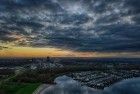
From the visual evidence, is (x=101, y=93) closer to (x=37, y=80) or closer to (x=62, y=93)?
(x=62, y=93)

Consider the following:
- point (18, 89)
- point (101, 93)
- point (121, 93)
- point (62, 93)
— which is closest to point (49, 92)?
point (62, 93)

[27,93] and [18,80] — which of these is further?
[18,80]

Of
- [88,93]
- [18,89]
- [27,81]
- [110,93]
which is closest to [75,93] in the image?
[88,93]

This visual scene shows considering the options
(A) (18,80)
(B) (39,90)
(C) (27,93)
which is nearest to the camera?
(C) (27,93)

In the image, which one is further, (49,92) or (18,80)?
(18,80)

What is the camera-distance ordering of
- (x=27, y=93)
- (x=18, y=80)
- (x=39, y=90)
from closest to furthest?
(x=27, y=93)
(x=39, y=90)
(x=18, y=80)

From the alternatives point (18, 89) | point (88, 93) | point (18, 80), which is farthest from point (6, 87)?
point (88, 93)

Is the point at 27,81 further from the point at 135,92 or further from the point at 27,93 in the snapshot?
the point at 135,92

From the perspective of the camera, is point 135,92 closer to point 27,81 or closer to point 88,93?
point 88,93
